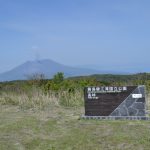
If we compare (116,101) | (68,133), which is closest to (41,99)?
(116,101)

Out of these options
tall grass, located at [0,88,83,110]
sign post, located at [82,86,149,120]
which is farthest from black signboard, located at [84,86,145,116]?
tall grass, located at [0,88,83,110]

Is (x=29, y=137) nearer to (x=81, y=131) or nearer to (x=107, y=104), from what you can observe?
(x=81, y=131)

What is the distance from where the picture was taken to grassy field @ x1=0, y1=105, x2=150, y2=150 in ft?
25.3

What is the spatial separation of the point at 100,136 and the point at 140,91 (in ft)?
8.68

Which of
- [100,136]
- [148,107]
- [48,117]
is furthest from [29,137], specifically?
[148,107]

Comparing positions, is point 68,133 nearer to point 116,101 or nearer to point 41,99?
point 116,101

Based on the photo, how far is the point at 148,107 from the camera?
1249cm

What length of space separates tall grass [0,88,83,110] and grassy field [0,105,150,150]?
2013mm

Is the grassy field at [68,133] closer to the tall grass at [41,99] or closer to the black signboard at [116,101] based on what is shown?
the black signboard at [116,101]

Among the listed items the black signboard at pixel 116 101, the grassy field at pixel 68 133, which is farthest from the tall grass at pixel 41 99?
the black signboard at pixel 116 101

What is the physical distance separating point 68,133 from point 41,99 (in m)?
5.35

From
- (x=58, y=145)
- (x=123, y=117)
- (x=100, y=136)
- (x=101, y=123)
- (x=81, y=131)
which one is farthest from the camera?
(x=123, y=117)

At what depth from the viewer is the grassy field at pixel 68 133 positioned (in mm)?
7715

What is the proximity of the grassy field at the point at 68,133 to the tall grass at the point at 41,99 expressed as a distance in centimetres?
201
